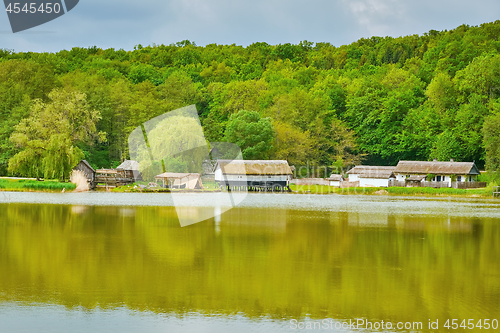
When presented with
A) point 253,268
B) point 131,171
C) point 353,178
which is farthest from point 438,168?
point 253,268

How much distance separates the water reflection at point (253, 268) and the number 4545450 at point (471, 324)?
0.27 meters

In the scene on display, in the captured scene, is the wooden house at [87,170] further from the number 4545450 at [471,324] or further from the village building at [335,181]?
the number 4545450 at [471,324]

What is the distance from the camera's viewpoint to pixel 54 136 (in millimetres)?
43062

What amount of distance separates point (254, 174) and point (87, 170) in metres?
15.9

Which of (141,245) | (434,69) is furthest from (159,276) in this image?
(434,69)

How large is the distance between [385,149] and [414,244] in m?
50.0

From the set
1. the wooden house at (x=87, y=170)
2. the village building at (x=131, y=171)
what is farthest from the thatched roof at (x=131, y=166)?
the wooden house at (x=87, y=170)

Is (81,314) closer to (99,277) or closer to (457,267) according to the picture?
(99,277)

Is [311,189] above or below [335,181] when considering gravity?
below

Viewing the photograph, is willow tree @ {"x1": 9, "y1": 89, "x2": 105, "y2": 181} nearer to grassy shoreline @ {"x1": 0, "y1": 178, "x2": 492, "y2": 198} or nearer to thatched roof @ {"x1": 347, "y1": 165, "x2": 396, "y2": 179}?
grassy shoreline @ {"x1": 0, "y1": 178, "x2": 492, "y2": 198}

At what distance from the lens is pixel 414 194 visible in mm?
50125

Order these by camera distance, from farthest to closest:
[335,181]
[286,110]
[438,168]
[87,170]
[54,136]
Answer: [286,110] → [335,181] → [438,168] → [87,170] → [54,136]

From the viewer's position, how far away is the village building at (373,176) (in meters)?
55.2

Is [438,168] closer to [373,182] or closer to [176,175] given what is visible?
[373,182]
